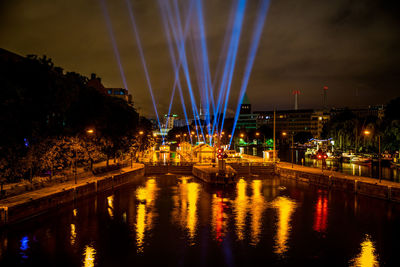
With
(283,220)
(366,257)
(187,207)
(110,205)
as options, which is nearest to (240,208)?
(187,207)

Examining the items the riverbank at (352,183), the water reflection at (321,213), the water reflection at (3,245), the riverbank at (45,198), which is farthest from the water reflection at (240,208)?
the riverbank at (45,198)

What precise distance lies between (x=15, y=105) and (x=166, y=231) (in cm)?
1333

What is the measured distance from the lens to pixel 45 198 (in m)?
25.9

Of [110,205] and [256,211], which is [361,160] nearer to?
[256,211]

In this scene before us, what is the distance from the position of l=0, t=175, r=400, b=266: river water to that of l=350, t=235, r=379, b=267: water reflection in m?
0.05

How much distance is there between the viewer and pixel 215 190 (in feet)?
128

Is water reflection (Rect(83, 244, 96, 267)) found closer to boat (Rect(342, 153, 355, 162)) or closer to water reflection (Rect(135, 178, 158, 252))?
water reflection (Rect(135, 178, 158, 252))

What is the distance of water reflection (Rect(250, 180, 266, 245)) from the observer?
2141 centimetres

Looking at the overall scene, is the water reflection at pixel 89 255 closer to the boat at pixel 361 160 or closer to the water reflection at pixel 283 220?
the water reflection at pixel 283 220

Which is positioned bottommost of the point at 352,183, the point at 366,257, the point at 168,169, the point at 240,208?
the point at 366,257

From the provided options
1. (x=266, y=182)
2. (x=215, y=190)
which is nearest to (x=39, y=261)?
(x=215, y=190)

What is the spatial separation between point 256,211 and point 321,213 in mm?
5139

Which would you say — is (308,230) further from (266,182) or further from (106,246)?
(266,182)

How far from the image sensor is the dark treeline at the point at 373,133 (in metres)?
61.2
